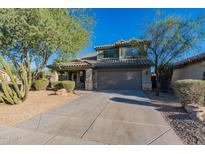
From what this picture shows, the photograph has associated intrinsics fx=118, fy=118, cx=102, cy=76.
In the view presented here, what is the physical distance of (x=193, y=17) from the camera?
8.84 meters

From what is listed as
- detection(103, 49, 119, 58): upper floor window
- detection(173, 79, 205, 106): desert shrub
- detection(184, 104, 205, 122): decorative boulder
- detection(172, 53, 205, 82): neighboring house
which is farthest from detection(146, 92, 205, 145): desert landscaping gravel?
detection(103, 49, 119, 58): upper floor window

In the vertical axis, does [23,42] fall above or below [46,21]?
below

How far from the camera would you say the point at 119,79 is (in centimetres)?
1457

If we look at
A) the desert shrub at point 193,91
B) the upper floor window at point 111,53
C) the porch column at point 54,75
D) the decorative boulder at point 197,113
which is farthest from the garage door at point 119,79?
the decorative boulder at point 197,113

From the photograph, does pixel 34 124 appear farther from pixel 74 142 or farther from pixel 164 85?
pixel 164 85

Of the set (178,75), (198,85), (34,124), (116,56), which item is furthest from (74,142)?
(178,75)

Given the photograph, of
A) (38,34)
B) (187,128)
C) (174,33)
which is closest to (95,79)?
(38,34)

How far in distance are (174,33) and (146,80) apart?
5.93 metres

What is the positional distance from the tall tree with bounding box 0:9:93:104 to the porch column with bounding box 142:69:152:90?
7.65 meters

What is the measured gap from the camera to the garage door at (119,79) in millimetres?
14180

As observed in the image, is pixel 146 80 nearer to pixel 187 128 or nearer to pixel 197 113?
pixel 197 113

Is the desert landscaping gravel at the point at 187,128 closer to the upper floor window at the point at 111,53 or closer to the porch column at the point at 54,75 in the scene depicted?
the upper floor window at the point at 111,53

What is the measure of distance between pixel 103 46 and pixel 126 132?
14.2 m
